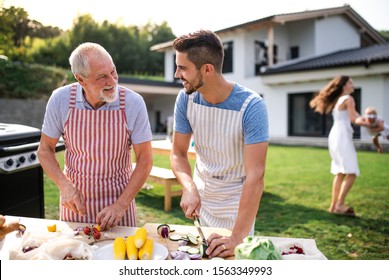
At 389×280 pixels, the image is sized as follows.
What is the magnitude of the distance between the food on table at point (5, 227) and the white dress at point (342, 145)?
12.1ft

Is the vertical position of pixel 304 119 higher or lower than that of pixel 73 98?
lower

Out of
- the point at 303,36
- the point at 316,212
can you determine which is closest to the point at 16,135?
the point at 316,212

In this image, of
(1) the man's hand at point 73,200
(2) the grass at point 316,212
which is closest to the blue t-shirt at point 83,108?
(1) the man's hand at point 73,200

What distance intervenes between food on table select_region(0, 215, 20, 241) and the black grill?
3.39 ft

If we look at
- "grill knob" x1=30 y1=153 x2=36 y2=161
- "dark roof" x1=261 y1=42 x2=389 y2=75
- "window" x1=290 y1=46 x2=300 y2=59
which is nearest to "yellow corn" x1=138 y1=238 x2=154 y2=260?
"grill knob" x1=30 y1=153 x2=36 y2=161

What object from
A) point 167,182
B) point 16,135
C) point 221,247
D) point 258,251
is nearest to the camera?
point 258,251

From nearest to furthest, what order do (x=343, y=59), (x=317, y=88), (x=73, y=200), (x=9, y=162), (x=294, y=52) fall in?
(x=73, y=200), (x=9, y=162), (x=343, y=59), (x=317, y=88), (x=294, y=52)

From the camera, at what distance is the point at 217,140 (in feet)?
5.73

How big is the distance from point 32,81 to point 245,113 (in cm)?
1159

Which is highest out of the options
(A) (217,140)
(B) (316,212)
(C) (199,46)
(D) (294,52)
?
(D) (294,52)

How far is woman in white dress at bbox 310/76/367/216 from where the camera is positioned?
4207mm

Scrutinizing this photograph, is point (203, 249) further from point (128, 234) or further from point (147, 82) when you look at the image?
point (147, 82)

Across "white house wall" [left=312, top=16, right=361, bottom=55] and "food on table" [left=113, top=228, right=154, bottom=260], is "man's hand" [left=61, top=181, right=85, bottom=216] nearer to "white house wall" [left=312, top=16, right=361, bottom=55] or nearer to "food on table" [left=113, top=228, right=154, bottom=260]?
"food on table" [left=113, top=228, right=154, bottom=260]
